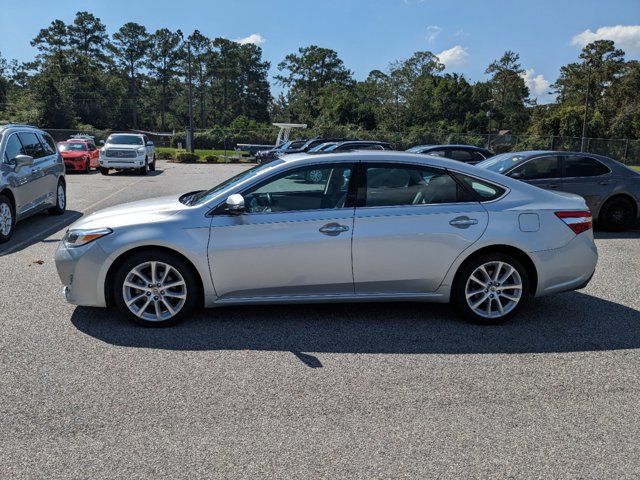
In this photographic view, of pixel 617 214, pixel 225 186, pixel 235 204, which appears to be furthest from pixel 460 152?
pixel 235 204

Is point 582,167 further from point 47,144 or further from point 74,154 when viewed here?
point 74,154

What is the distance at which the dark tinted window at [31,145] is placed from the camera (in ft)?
31.8

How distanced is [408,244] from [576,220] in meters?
1.61

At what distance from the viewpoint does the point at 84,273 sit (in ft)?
15.8

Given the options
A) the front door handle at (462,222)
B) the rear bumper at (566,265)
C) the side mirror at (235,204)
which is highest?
the side mirror at (235,204)

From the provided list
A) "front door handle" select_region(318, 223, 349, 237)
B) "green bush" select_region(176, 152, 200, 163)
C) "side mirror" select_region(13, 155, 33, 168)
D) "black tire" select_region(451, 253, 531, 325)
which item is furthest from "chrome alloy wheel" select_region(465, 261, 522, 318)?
"green bush" select_region(176, 152, 200, 163)

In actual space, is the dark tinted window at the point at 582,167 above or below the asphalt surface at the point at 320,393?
above

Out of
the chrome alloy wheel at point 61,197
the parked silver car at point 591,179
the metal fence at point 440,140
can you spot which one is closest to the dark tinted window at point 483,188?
the parked silver car at point 591,179

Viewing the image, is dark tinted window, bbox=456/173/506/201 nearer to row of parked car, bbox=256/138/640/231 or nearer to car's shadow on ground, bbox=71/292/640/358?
car's shadow on ground, bbox=71/292/640/358

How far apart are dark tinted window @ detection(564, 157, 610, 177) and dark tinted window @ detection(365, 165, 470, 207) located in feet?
19.7

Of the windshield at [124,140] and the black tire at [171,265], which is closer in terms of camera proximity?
the black tire at [171,265]

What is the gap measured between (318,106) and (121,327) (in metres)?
83.1

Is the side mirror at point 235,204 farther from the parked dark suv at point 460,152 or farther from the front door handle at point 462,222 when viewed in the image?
the parked dark suv at point 460,152

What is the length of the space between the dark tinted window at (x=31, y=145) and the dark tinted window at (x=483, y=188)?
7888 millimetres
